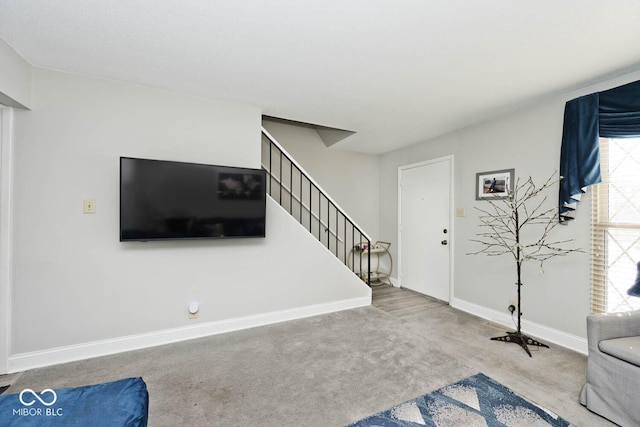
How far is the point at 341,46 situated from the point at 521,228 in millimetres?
2673

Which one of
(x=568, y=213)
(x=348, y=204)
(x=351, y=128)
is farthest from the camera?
(x=348, y=204)

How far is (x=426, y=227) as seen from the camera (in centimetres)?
428

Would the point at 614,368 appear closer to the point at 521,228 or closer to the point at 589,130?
the point at 521,228

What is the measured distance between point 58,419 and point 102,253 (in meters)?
1.83

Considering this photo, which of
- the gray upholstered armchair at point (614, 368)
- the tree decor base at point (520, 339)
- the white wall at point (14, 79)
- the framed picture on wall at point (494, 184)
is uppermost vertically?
the white wall at point (14, 79)

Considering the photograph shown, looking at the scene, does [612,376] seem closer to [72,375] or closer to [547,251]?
[547,251]

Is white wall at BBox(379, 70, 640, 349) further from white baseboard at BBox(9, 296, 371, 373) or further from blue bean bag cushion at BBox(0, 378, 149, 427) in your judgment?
blue bean bag cushion at BBox(0, 378, 149, 427)

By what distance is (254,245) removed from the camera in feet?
10.2

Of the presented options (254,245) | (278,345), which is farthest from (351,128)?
(278,345)

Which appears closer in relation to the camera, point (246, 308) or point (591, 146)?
point (591, 146)

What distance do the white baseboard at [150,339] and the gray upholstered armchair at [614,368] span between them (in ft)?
7.88

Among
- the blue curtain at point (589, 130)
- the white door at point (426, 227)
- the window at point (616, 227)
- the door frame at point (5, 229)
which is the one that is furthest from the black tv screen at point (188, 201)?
the window at point (616, 227)
